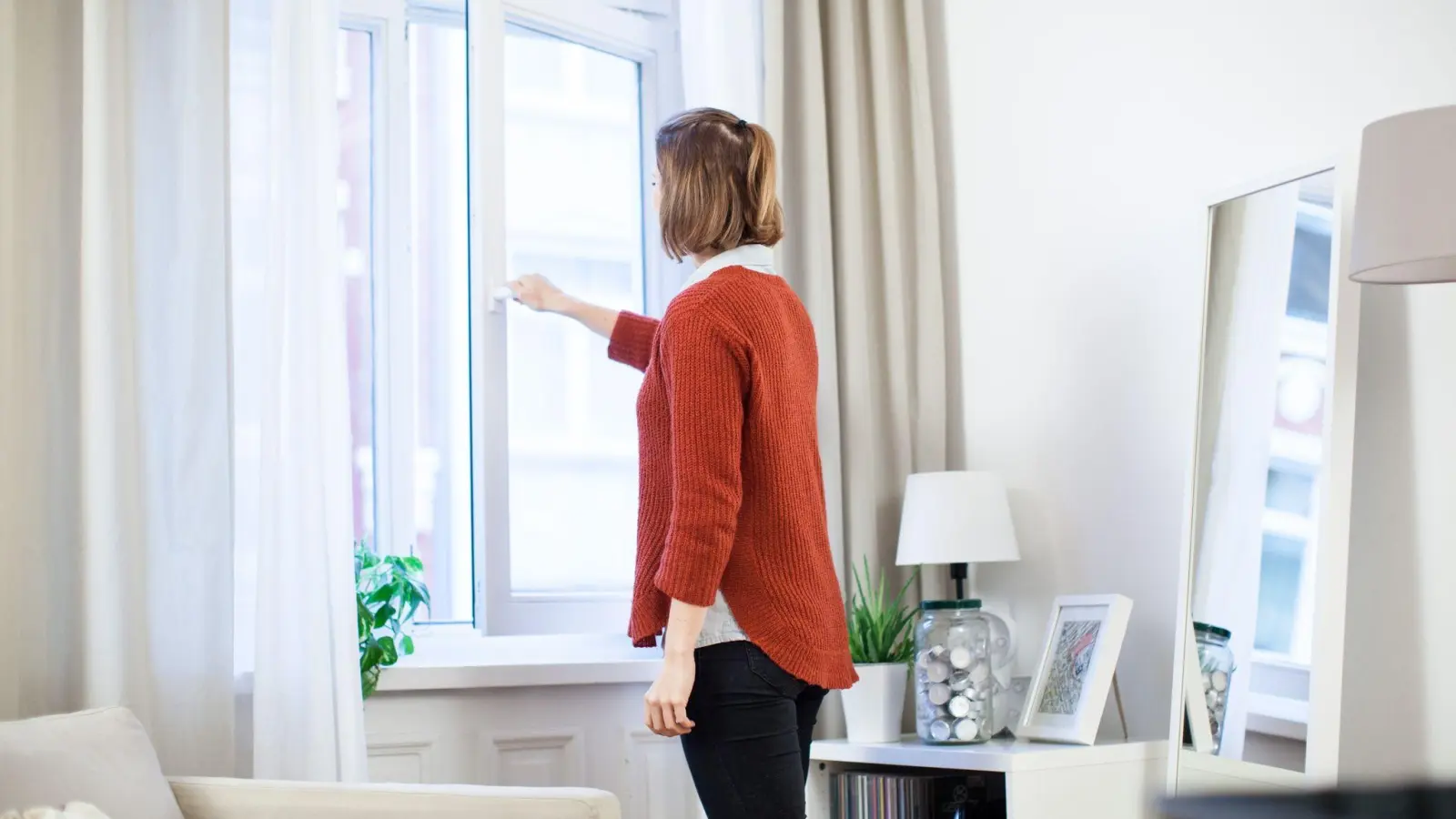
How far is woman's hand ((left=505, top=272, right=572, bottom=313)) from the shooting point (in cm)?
256

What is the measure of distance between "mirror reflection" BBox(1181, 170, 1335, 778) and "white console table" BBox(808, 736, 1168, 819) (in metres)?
0.11

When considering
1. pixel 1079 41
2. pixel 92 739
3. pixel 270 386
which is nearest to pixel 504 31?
pixel 270 386

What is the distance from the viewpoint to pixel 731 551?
1696mm

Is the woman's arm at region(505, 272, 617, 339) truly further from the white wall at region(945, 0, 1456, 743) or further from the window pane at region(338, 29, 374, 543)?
the white wall at region(945, 0, 1456, 743)

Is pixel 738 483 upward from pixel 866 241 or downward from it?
downward

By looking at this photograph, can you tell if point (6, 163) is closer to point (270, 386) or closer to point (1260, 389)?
point (270, 386)

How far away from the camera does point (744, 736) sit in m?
1.63

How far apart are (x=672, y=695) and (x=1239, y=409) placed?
1112 mm

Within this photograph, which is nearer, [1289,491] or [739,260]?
[739,260]

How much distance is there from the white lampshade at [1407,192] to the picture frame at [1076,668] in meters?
0.88

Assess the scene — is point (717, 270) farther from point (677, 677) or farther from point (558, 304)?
point (558, 304)

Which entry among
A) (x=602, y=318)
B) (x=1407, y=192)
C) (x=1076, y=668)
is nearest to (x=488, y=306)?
(x=602, y=318)

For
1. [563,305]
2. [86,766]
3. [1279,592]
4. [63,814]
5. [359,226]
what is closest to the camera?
[63,814]

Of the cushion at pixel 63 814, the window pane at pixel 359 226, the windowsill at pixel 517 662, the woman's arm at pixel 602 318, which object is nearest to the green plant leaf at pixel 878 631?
the windowsill at pixel 517 662
